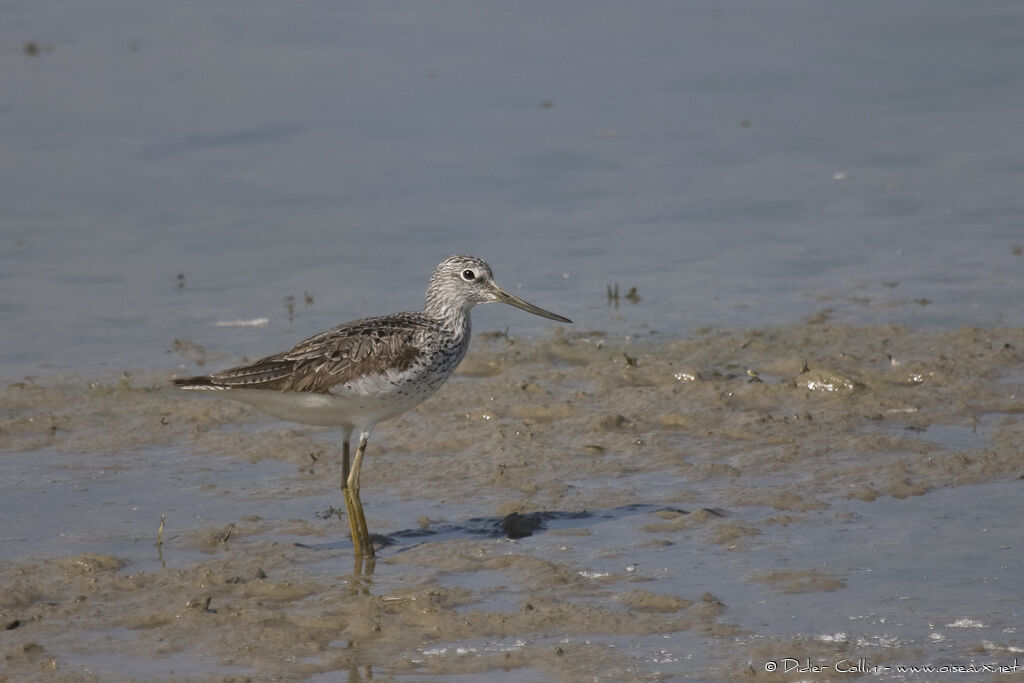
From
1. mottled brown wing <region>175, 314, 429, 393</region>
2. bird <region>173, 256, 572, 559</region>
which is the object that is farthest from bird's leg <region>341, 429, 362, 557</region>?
mottled brown wing <region>175, 314, 429, 393</region>

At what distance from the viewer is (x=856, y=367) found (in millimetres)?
10234

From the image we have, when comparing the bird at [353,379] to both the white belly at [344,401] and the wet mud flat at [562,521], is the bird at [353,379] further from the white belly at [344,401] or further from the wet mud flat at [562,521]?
the wet mud flat at [562,521]

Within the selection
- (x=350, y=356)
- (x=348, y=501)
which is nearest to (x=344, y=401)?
(x=350, y=356)

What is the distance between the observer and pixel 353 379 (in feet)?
26.5

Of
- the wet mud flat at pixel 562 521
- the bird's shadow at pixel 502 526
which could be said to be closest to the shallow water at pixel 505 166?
the wet mud flat at pixel 562 521

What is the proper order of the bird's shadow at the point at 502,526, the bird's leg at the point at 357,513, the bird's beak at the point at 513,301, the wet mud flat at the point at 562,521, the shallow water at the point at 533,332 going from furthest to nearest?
the bird's beak at the point at 513,301 → the bird's shadow at the point at 502,526 → the bird's leg at the point at 357,513 → the shallow water at the point at 533,332 → the wet mud flat at the point at 562,521

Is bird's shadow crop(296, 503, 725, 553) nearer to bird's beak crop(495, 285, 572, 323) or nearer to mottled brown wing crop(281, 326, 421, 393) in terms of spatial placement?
mottled brown wing crop(281, 326, 421, 393)

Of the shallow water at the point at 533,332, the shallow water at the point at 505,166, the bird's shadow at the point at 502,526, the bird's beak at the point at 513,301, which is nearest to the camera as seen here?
the shallow water at the point at 533,332

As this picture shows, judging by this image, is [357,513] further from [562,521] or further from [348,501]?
[562,521]

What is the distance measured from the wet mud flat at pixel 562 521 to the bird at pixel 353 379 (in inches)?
18.6

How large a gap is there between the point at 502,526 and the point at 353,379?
113 centimetres

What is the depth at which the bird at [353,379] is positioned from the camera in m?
8.06

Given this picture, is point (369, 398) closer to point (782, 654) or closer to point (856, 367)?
point (782, 654)

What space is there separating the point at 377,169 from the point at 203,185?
165 centimetres
